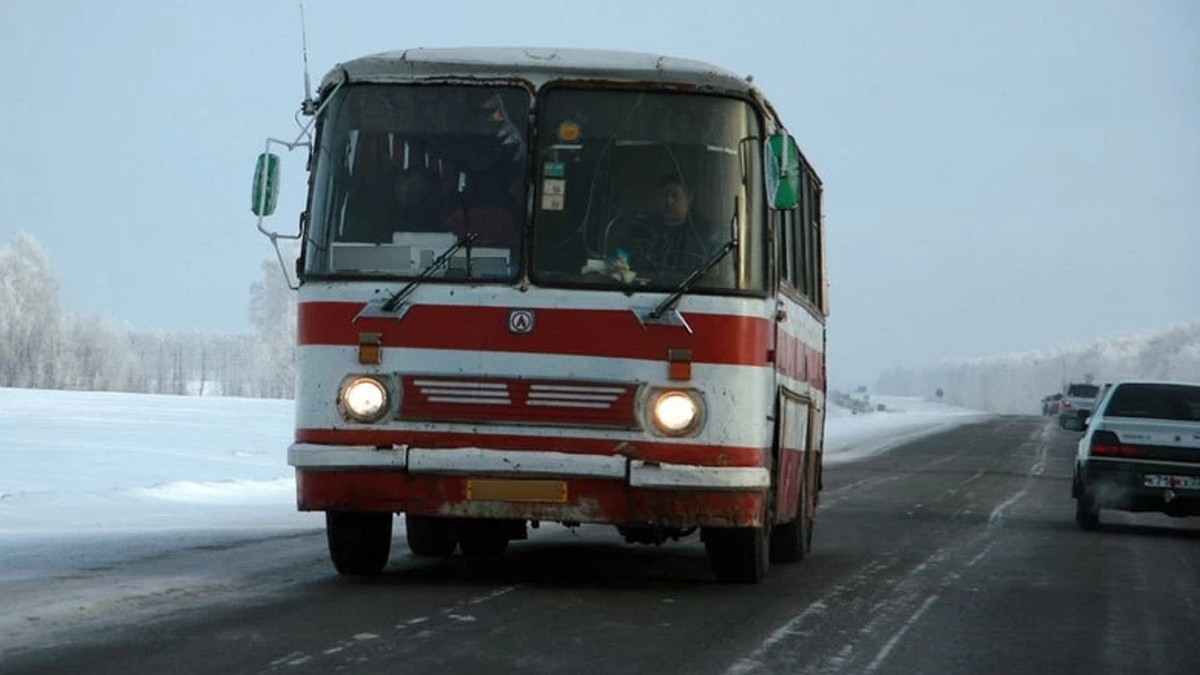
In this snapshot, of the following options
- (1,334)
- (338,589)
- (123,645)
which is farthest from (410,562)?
(1,334)

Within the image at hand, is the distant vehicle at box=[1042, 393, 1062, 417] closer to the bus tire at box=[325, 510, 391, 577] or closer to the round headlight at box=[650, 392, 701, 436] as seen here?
the bus tire at box=[325, 510, 391, 577]

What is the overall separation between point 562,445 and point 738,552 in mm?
1724

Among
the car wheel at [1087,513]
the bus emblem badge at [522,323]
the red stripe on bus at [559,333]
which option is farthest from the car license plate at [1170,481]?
the bus emblem badge at [522,323]

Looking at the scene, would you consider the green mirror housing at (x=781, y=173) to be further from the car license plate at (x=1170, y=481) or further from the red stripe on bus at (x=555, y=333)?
the car license plate at (x=1170, y=481)

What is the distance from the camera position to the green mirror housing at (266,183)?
12000mm

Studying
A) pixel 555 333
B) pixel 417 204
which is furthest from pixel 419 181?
pixel 555 333

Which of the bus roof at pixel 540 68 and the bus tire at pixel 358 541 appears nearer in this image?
the bus roof at pixel 540 68

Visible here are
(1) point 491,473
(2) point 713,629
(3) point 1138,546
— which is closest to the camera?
(2) point 713,629

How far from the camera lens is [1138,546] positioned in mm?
20000

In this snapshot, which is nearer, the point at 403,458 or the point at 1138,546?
the point at 403,458

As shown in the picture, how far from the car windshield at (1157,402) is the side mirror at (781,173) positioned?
11429 mm

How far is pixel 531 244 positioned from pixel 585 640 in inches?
111

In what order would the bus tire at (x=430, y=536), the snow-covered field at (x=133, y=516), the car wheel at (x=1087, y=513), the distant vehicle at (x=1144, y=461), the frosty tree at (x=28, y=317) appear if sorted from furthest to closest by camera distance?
the frosty tree at (x=28, y=317)
the car wheel at (x=1087, y=513)
the distant vehicle at (x=1144, y=461)
the bus tire at (x=430, y=536)
the snow-covered field at (x=133, y=516)

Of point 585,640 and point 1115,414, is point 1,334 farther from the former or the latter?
point 585,640
